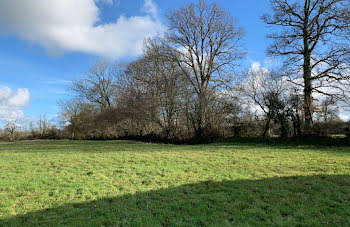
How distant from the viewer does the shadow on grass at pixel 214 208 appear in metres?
3.62

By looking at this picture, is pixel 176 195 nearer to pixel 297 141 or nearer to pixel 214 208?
pixel 214 208

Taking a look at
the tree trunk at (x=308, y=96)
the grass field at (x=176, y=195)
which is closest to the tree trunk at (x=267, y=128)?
the tree trunk at (x=308, y=96)

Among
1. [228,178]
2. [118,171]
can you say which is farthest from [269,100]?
[118,171]

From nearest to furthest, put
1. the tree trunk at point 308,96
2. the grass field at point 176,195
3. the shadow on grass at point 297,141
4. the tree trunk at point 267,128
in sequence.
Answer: the grass field at point 176,195 → the shadow on grass at point 297,141 → the tree trunk at point 308,96 → the tree trunk at point 267,128

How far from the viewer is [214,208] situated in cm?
417

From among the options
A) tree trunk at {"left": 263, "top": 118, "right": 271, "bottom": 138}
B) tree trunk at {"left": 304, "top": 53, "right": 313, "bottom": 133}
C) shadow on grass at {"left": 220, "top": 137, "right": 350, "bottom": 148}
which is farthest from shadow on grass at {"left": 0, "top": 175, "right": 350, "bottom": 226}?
tree trunk at {"left": 263, "top": 118, "right": 271, "bottom": 138}

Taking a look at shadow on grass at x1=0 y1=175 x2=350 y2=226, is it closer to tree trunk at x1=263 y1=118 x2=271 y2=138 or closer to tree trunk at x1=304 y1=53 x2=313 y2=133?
tree trunk at x1=304 y1=53 x2=313 y2=133

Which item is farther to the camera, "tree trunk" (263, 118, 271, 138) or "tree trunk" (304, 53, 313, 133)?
"tree trunk" (263, 118, 271, 138)

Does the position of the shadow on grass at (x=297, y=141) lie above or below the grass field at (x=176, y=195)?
above

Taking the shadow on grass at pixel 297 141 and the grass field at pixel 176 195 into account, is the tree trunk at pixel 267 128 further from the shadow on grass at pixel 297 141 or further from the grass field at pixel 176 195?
the grass field at pixel 176 195

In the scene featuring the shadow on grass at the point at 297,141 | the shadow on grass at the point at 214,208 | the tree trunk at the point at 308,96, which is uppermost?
the tree trunk at the point at 308,96

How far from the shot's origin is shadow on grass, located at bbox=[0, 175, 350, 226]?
362 cm

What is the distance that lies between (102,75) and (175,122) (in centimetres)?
2348

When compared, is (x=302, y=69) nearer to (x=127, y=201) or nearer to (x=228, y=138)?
(x=228, y=138)
